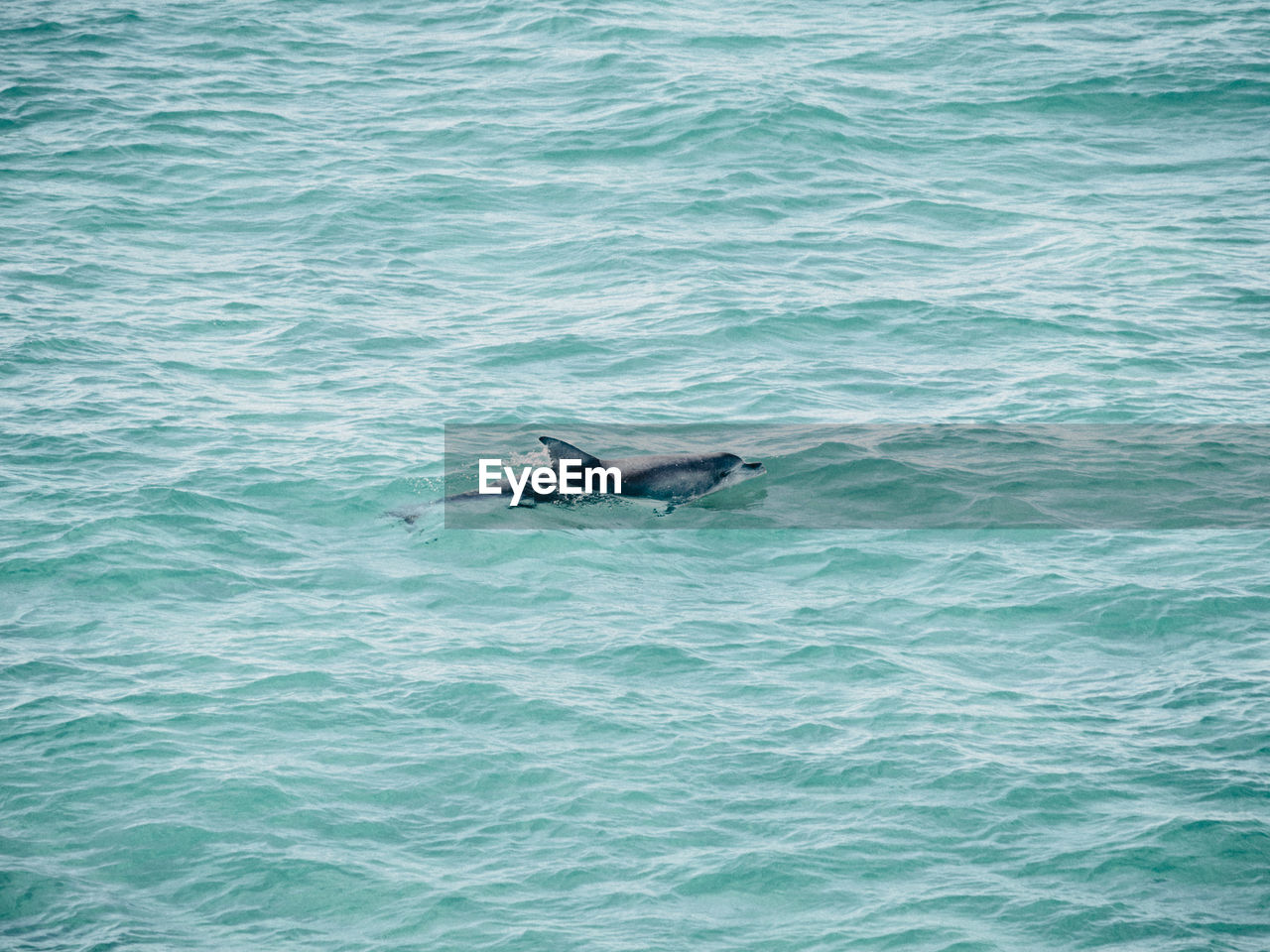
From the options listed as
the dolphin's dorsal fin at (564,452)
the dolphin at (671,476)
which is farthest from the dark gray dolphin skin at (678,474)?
the dolphin's dorsal fin at (564,452)

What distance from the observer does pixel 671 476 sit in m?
14.7

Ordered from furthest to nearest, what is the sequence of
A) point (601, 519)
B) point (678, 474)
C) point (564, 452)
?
1. point (678, 474)
2. point (601, 519)
3. point (564, 452)

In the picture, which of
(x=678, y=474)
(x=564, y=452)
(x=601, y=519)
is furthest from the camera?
(x=678, y=474)

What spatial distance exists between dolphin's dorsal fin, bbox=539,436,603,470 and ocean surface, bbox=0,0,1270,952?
869mm

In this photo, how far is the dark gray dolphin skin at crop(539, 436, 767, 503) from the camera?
1468 centimetres

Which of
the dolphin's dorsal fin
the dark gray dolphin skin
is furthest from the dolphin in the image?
the dolphin's dorsal fin

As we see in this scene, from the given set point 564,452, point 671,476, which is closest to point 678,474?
point 671,476

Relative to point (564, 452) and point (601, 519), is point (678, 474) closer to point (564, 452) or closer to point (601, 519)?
point (601, 519)

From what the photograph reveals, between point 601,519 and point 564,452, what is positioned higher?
point 564,452

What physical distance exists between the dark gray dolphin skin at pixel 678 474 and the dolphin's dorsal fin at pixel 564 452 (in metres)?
0.28

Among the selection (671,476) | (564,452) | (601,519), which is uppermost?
(564,452)

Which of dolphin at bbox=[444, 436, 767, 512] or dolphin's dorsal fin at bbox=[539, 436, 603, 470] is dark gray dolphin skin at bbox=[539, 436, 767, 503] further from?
dolphin's dorsal fin at bbox=[539, 436, 603, 470]

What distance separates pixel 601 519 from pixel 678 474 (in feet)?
3.21

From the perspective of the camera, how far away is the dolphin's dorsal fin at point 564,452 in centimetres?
1377
